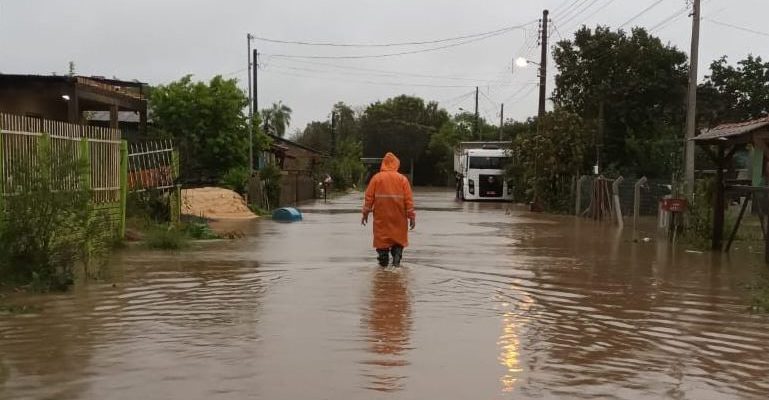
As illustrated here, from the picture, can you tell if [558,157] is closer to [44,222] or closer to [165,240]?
[165,240]

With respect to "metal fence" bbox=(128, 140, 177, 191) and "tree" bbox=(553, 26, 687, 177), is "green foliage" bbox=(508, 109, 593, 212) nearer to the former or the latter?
"tree" bbox=(553, 26, 687, 177)

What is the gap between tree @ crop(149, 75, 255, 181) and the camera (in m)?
31.6

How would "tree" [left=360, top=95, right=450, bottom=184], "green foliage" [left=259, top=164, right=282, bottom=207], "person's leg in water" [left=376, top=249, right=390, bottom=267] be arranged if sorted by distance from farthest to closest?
1. "tree" [left=360, top=95, right=450, bottom=184]
2. "green foliage" [left=259, top=164, right=282, bottom=207]
3. "person's leg in water" [left=376, top=249, right=390, bottom=267]

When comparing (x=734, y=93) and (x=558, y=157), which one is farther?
(x=734, y=93)

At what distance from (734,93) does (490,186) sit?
44.6ft

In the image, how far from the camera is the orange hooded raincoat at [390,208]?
11562mm

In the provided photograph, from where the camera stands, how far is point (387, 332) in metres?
7.32

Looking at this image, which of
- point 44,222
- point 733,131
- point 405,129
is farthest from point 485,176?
point 405,129

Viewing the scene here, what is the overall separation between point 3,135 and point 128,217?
638 centimetres

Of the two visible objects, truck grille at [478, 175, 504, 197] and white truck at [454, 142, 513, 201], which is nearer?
white truck at [454, 142, 513, 201]

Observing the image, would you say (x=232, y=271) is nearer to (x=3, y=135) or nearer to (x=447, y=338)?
(x=3, y=135)

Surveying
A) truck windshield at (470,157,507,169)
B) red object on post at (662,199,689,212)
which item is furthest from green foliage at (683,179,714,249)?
truck windshield at (470,157,507,169)

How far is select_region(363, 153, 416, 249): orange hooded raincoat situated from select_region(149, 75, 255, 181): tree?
65.3 feet

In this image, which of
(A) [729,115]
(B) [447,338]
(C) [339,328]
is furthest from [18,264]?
(A) [729,115]
